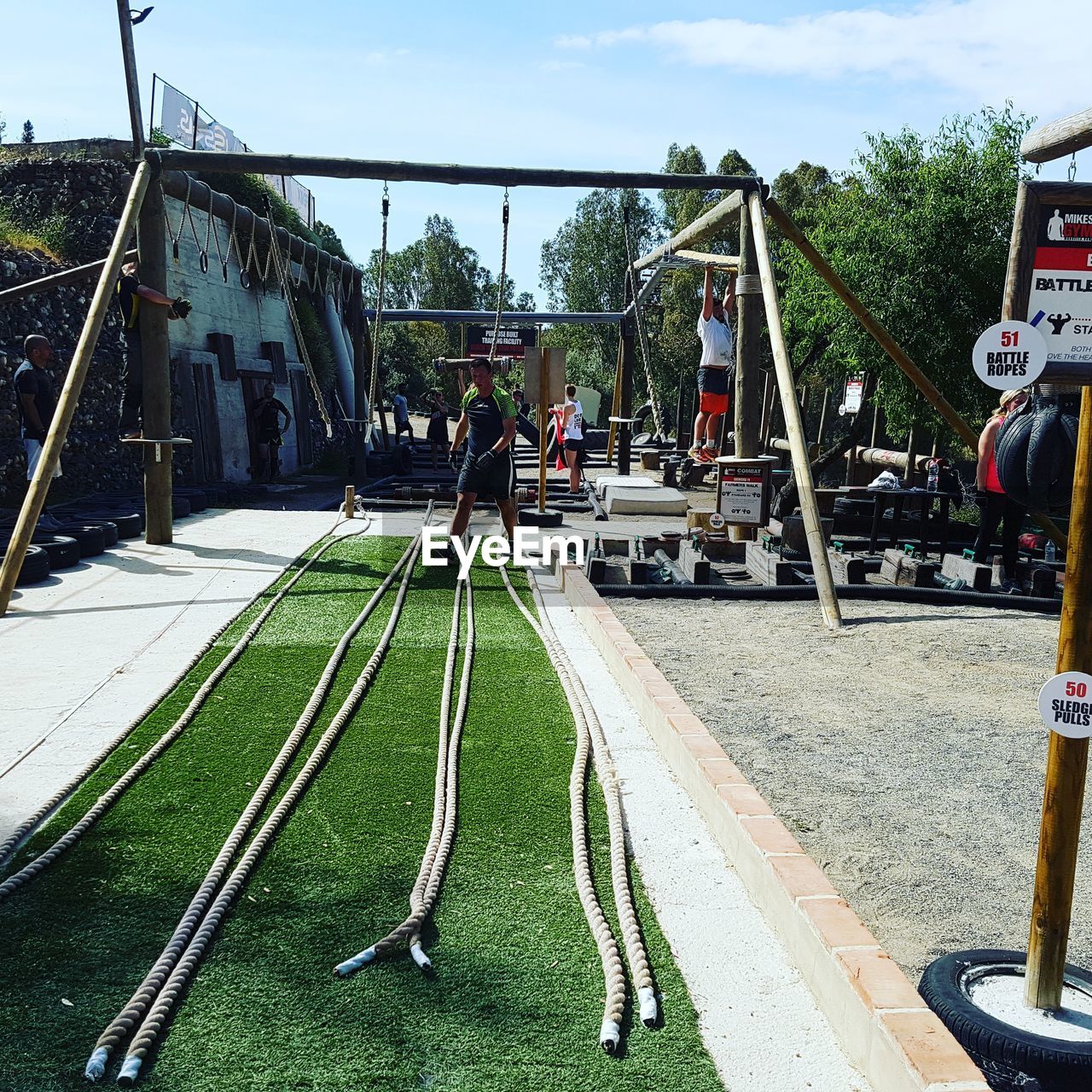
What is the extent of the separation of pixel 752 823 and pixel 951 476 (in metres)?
9.74

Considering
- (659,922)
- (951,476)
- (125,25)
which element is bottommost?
(659,922)

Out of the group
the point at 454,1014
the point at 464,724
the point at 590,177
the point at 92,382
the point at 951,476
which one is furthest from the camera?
the point at 92,382

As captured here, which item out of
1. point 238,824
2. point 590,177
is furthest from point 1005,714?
point 590,177

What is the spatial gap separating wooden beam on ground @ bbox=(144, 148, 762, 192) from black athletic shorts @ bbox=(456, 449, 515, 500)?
2.41 metres

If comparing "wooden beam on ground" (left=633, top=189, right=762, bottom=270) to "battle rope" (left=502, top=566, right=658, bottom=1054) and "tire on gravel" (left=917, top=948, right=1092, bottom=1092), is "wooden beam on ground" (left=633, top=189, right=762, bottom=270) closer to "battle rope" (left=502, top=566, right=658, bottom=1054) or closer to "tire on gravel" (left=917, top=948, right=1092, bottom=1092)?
"battle rope" (left=502, top=566, right=658, bottom=1054)

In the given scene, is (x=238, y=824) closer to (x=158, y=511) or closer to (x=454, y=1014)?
(x=454, y=1014)

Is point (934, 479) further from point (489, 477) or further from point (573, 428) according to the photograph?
point (573, 428)

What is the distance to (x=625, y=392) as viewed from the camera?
20.7m

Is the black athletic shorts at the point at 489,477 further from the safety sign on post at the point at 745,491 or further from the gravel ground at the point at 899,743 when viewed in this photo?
the safety sign on post at the point at 745,491

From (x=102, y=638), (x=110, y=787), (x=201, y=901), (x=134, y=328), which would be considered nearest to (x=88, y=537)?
(x=134, y=328)

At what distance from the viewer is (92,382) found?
51.9 feet

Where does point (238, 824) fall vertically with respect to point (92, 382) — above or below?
below

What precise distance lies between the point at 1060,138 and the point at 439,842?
2846 mm

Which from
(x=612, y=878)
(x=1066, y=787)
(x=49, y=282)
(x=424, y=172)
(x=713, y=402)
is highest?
(x=424, y=172)
